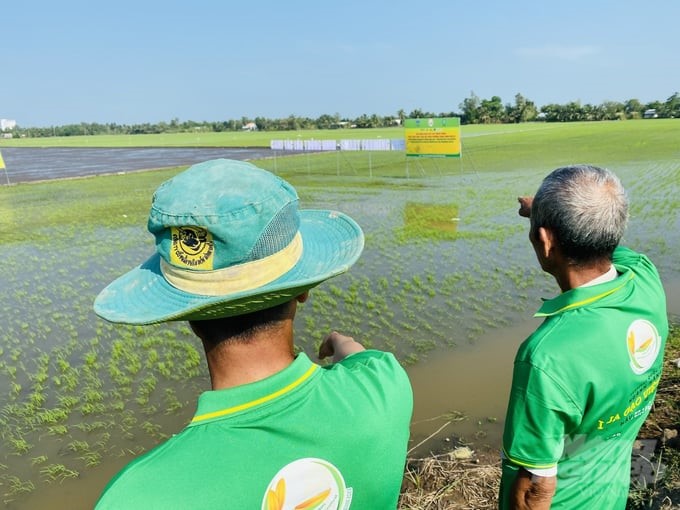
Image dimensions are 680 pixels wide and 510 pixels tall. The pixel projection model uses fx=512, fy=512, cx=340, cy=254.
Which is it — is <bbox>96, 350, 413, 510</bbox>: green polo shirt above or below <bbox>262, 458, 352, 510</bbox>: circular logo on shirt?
above

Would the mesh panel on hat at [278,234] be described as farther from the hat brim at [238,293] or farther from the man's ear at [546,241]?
the man's ear at [546,241]

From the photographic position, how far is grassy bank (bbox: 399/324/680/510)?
2.76 m

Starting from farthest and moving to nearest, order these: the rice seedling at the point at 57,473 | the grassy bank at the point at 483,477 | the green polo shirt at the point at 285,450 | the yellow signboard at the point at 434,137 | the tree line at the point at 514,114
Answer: the tree line at the point at 514,114 < the yellow signboard at the point at 434,137 < the rice seedling at the point at 57,473 < the grassy bank at the point at 483,477 < the green polo shirt at the point at 285,450

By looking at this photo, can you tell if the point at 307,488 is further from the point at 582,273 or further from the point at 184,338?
the point at 184,338

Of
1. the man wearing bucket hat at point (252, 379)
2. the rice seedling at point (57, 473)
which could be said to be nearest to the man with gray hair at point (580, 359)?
the man wearing bucket hat at point (252, 379)

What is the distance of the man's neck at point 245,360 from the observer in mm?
1078

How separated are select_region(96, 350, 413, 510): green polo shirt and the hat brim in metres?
0.16

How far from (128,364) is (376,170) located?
1884 cm

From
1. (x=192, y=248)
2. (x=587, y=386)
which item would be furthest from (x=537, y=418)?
(x=192, y=248)

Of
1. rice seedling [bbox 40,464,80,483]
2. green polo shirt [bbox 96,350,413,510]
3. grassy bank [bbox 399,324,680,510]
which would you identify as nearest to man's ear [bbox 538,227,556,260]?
green polo shirt [bbox 96,350,413,510]

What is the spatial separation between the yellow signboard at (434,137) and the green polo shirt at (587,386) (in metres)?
15.6

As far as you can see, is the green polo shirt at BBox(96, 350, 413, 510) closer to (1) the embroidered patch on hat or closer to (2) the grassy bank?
(1) the embroidered patch on hat

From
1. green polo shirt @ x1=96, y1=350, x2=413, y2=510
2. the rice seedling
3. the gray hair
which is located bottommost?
the rice seedling

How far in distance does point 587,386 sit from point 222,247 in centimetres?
Answer: 109
